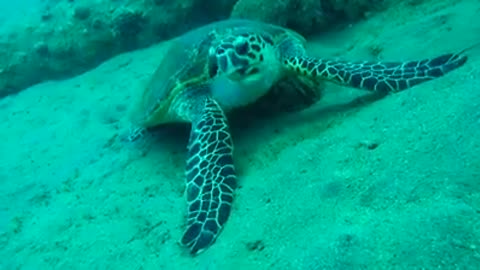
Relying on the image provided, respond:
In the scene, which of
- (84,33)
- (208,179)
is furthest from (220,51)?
(84,33)

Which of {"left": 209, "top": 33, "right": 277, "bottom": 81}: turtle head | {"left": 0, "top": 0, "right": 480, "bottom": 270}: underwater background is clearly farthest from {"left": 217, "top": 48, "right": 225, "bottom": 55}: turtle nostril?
{"left": 0, "top": 0, "right": 480, "bottom": 270}: underwater background

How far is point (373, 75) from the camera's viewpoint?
455 cm

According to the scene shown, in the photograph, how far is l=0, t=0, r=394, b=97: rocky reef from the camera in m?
10.9

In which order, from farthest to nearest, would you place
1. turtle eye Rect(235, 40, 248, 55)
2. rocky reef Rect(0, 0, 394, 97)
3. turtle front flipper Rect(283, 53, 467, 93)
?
rocky reef Rect(0, 0, 394, 97) < turtle eye Rect(235, 40, 248, 55) < turtle front flipper Rect(283, 53, 467, 93)

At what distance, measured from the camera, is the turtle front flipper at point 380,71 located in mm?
4246

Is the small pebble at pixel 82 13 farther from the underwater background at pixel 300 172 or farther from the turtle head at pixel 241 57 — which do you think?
the turtle head at pixel 241 57

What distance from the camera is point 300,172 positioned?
3.88m

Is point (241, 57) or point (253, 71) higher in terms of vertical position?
point (241, 57)

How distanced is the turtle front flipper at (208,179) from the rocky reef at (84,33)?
20.0 feet

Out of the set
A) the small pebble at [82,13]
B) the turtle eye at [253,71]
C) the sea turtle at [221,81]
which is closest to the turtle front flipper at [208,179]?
the sea turtle at [221,81]

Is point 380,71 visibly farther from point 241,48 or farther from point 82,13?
point 82,13

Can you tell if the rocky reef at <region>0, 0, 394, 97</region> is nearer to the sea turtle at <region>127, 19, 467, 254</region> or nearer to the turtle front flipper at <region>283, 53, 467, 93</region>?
the sea turtle at <region>127, 19, 467, 254</region>

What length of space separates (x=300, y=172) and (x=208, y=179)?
2.98 feet

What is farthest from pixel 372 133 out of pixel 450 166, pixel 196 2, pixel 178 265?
pixel 196 2
